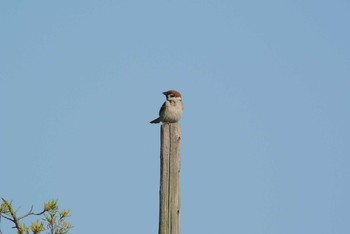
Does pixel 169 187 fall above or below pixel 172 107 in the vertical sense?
below

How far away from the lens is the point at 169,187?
14.2ft

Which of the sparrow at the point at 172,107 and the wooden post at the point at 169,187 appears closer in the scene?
the wooden post at the point at 169,187

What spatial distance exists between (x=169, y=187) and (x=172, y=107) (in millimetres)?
3375

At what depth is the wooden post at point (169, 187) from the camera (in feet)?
13.9

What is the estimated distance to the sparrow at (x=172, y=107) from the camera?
761cm

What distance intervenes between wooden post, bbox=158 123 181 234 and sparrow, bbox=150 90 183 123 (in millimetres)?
3077

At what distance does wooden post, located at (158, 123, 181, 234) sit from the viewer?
13.9ft

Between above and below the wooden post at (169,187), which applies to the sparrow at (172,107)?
above

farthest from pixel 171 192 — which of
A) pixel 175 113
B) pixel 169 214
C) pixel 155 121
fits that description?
pixel 155 121

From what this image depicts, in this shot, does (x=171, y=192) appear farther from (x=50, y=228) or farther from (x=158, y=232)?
(x=50, y=228)

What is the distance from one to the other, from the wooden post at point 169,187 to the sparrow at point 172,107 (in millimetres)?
3077

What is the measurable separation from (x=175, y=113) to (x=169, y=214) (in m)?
3.41

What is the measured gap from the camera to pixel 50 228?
5.70 meters

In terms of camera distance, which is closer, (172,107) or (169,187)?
(169,187)
